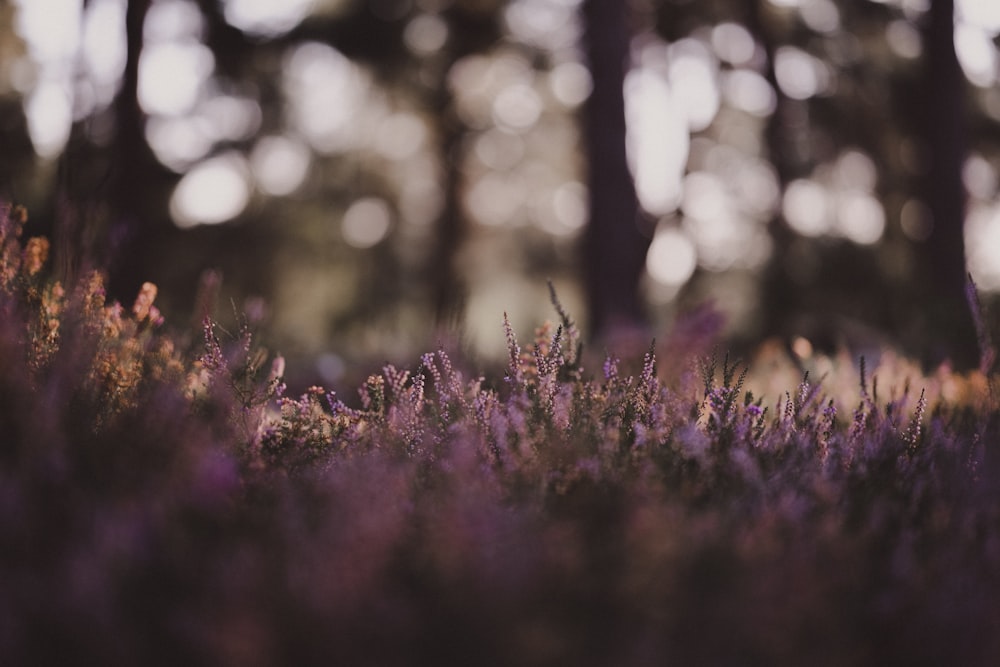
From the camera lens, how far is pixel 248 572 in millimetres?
1624

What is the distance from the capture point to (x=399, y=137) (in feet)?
69.5

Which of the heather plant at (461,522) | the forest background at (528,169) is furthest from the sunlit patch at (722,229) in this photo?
the heather plant at (461,522)

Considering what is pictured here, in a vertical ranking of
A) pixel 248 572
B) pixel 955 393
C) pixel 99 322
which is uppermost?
pixel 99 322

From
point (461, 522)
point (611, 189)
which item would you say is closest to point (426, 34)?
point (611, 189)

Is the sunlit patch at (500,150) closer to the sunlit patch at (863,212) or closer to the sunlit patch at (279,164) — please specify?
the sunlit patch at (279,164)

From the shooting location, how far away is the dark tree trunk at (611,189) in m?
8.81

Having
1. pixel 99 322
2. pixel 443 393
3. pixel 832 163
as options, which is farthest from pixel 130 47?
pixel 832 163

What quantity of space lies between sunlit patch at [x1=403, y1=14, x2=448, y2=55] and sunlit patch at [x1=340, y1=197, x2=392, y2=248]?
4.84 metres

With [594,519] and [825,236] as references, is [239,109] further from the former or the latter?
[594,519]

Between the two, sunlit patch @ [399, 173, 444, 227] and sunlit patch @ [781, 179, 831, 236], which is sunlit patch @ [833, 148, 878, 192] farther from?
sunlit patch @ [399, 173, 444, 227]

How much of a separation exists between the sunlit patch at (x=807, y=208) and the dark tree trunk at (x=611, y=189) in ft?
19.8

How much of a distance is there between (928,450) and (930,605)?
1025mm

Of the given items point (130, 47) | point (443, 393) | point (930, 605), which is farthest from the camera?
point (130, 47)

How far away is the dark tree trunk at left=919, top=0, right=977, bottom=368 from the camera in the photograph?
10398 mm
